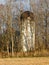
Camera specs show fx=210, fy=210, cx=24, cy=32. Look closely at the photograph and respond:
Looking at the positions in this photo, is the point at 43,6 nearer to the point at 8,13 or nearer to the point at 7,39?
the point at 8,13

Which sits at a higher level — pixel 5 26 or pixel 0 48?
pixel 5 26

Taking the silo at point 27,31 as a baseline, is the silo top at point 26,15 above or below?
above

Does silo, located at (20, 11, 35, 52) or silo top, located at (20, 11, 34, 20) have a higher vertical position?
silo top, located at (20, 11, 34, 20)

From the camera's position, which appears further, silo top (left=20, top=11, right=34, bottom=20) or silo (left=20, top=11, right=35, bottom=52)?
silo top (left=20, top=11, right=34, bottom=20)

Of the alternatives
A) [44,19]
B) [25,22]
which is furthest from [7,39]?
[44,19]

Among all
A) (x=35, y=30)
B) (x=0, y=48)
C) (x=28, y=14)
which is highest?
(x=28, y=14)

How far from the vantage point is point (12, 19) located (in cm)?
3294

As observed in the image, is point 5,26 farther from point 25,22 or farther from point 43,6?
point 43,6

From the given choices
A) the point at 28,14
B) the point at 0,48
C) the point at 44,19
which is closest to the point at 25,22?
the point at 28,14

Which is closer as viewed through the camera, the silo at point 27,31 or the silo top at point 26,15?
the silo at point 27,31

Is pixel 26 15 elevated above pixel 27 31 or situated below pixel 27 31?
above

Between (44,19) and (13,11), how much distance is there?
17.0 feet

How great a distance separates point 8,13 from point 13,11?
3.78 feet

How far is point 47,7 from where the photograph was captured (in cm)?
3328
